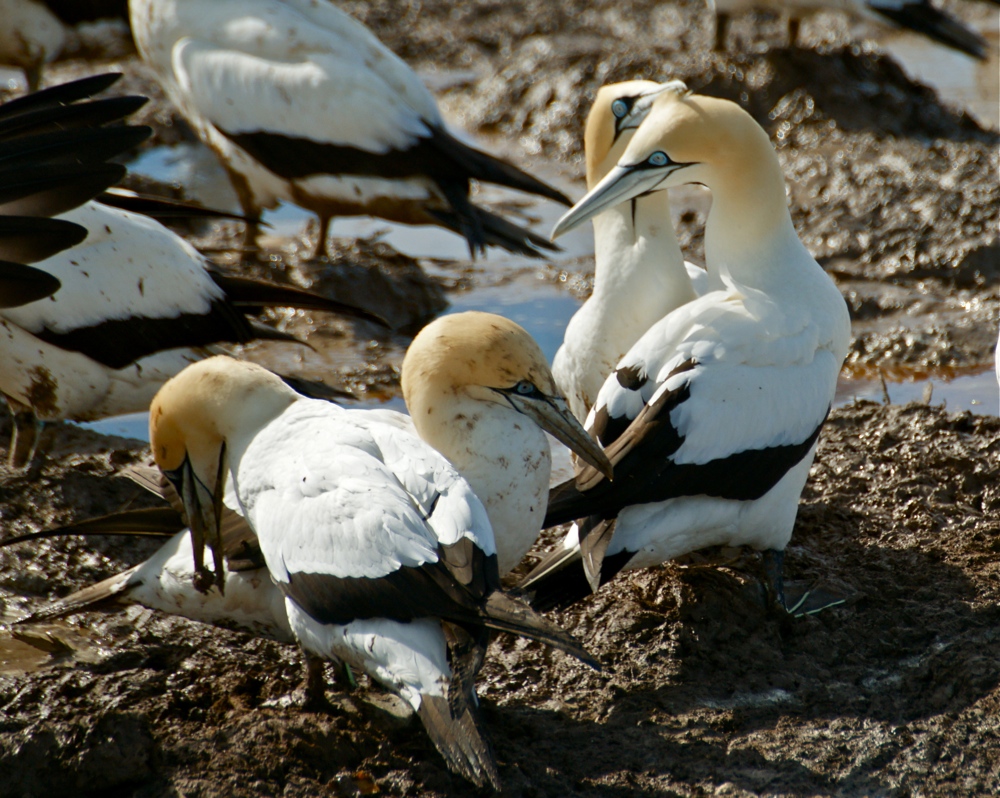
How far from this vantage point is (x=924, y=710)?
129 inches

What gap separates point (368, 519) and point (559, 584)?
2.97ft

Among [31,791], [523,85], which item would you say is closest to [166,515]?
[31,791]

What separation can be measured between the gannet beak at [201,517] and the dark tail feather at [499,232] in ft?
10.9

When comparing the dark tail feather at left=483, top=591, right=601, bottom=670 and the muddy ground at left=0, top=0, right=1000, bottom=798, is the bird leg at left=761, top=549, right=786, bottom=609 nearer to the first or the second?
the muddy ground at left=0, top=0, right=1000, bottom=798

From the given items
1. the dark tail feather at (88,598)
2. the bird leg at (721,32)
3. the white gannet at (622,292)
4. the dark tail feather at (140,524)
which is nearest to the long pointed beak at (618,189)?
the white gannet at (622,292)

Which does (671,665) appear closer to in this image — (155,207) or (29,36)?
(155,207)

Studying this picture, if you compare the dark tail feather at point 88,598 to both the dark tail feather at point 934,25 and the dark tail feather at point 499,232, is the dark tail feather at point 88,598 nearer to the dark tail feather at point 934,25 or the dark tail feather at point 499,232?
the dark tail feather at point 499,232

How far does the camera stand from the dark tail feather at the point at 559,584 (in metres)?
3.62

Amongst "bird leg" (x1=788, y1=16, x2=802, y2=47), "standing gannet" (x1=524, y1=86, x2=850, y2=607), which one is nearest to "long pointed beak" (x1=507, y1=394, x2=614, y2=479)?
"standing gannet" (x1=524, y1=86, x2=850, y2=607)

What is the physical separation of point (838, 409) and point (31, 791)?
11.8ft

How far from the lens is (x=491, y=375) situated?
3371 mm

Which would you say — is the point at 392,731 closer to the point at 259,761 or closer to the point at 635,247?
the point at 259,761

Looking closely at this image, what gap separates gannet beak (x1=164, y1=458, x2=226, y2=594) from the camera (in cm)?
337

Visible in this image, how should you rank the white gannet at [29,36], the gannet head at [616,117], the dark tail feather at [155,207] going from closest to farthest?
the gannet head at [616,117], the dark tail feather at [155,207], the white gannet at [29,36]
